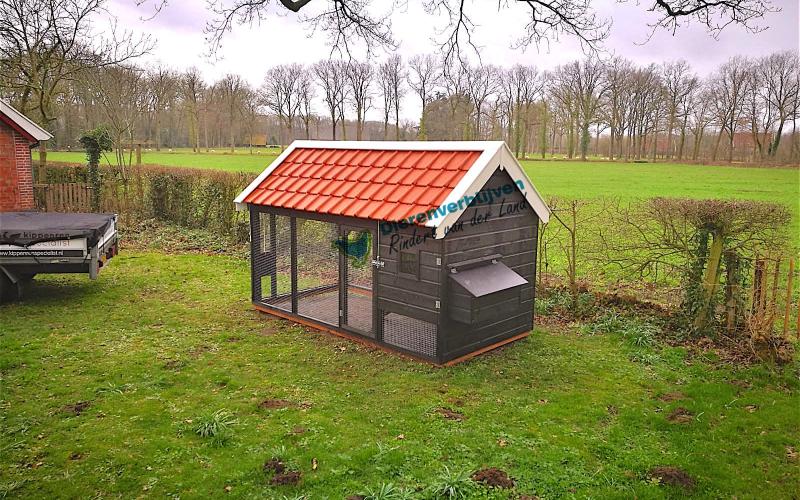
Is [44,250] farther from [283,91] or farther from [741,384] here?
[283,91]

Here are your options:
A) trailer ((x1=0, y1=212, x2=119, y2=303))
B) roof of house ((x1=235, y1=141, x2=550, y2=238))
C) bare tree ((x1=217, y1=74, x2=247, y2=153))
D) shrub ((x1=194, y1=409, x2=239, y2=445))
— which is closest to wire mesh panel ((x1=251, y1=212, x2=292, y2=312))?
roof of house ((x1=235, y1=141, x2=550, y2=238))

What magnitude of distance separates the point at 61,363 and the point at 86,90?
Result: 22.0m

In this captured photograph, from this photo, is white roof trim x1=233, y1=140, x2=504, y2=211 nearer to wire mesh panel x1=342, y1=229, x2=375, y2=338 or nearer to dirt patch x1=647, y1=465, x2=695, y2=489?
wire mesh panel x1=342, y1=229, x2=375, y2=338

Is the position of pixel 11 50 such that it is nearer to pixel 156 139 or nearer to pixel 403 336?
pixel 403 336

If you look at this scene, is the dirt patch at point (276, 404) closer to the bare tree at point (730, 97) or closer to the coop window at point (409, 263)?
the coop window at point (409, 263)

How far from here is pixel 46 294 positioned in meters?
9.78

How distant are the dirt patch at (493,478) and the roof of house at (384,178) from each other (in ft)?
8.67

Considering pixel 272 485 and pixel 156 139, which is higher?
pixel 156 139

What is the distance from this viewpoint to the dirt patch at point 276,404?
18.9 feet

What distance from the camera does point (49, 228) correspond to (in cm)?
898

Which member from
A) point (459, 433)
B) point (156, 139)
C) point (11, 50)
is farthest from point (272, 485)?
point (156, 139)

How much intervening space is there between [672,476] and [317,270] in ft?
17.5

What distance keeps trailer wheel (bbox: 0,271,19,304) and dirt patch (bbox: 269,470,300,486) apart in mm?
6888

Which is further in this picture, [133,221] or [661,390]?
[133,221]
